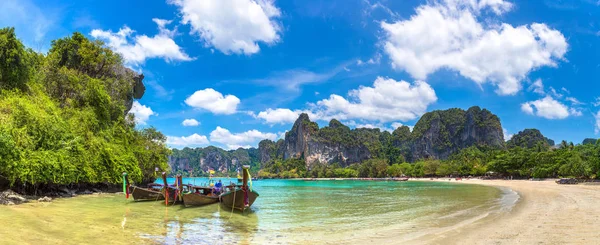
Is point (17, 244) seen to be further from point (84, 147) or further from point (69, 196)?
point (84, 147)

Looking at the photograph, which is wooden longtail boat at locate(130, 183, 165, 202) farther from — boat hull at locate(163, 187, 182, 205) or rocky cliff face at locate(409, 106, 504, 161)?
rocky cliff face at locate(409, 106, 504, 161)

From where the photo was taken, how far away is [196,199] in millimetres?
16953

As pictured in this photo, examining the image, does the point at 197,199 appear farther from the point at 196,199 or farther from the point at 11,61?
the point at 11,61

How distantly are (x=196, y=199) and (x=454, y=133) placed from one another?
153720 millimetres

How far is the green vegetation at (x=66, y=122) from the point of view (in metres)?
14.4

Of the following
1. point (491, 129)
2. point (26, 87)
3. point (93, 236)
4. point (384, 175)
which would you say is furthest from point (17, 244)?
point (491, 129)

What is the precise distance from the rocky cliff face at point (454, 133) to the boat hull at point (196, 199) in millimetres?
140827

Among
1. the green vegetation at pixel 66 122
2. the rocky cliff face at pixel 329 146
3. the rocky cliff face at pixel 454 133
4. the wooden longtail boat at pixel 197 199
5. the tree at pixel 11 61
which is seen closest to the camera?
the green vegetation at pixel 66 122

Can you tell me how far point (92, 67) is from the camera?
104 feet

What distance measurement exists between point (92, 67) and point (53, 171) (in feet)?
66.4

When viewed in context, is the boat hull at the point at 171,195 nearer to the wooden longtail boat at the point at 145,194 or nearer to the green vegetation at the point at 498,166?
the wooden longtail boat at the point at 145,194

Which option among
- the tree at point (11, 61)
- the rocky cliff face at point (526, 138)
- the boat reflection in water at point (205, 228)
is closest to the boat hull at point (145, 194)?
the boat reflection in water at point (205, 228)

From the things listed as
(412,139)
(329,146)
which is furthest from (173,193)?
(412,139)

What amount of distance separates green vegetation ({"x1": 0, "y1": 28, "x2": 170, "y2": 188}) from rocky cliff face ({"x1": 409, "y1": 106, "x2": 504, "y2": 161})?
5489 inches
